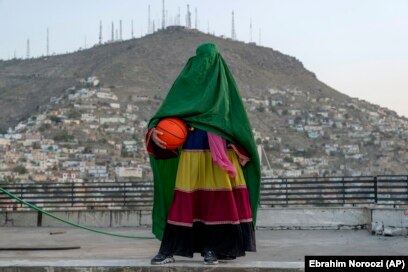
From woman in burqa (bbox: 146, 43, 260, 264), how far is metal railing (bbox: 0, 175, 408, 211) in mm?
8940

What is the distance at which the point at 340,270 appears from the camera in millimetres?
5367

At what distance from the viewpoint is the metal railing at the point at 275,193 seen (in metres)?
16.1

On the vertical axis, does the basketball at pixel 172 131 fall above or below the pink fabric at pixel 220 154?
above

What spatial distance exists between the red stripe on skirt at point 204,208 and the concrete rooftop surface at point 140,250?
37cm

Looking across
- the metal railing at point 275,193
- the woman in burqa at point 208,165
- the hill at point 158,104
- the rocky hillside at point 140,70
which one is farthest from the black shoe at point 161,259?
the rocky hillside at point 140,70

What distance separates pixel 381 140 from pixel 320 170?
2077cm

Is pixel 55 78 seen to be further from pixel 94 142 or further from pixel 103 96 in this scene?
pixel 94 142

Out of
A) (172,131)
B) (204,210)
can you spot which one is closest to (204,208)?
(204,210)

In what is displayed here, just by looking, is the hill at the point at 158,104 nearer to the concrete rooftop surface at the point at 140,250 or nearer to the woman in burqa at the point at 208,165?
the concrete rooftop surface at the point at 140,250

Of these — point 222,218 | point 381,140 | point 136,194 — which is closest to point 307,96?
point 381,140

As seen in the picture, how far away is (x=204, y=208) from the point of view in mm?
6336

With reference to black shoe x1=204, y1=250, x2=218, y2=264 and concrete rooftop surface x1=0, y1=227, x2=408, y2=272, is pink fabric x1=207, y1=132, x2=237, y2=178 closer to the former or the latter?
black shoe x1=204, y1=250, x2=218, y2=264

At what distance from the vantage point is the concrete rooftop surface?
5930 millimetres

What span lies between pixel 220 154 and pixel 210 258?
34.7 inches
